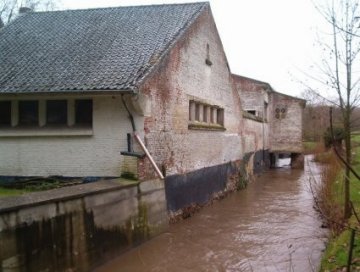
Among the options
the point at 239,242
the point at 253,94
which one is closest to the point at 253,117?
the point at 253,94

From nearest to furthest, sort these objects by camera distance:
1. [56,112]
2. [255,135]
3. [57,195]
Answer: [57,195]
[56,112]
[255,135]

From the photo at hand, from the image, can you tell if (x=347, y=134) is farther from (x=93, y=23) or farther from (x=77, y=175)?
(x=93, y=23)

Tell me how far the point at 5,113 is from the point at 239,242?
7662 mm

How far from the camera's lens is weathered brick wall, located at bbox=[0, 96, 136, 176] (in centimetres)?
1152

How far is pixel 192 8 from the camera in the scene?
15.7 metres

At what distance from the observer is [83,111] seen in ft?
39.4

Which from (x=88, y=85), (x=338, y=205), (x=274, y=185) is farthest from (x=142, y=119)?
(x=274, y=185)

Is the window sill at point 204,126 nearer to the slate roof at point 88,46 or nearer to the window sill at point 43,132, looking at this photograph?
the slate roof at point 88,46

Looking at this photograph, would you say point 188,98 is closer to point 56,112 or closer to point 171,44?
point 171,44

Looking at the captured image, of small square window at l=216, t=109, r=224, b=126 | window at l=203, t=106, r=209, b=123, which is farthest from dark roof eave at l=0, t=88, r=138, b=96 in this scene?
small square window at l=216, t=109, r=224, b=126

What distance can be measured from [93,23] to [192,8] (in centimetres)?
365

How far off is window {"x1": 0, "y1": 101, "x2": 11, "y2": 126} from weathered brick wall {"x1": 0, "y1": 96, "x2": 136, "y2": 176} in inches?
21.0

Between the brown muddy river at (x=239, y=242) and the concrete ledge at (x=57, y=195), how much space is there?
1584mm

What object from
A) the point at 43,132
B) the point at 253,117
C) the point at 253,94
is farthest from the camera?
the point at 253,94
